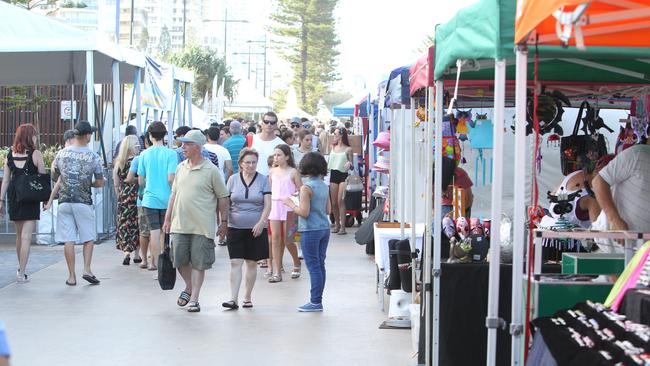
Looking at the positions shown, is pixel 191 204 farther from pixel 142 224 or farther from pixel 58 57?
pixel 58 57

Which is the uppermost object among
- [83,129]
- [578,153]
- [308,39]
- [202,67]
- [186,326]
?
[308,39]

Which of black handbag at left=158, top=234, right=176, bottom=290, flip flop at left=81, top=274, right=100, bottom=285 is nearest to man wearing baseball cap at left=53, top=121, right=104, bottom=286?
flip flop at left=81, top=274, right=100, bottom=285

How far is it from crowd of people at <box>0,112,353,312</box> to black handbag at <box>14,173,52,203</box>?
0.05 m

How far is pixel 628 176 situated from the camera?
6.43m

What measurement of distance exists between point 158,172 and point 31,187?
1.39 m

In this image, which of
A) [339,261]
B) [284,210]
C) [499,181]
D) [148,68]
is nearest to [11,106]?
[148,68]

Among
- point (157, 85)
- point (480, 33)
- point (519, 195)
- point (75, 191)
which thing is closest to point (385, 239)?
point (75, 191)

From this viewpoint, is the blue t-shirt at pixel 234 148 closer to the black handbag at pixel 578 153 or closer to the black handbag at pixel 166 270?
the black handbag at pixel 166 270

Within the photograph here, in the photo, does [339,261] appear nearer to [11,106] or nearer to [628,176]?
[628,176]

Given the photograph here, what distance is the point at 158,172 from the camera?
1166 cm

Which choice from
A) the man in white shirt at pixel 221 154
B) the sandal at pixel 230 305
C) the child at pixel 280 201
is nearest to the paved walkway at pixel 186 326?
the sandal at pixel 230 305

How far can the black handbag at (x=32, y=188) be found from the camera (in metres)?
11.4

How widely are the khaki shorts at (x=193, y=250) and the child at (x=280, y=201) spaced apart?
1.50 meters

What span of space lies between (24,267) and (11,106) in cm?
1751
